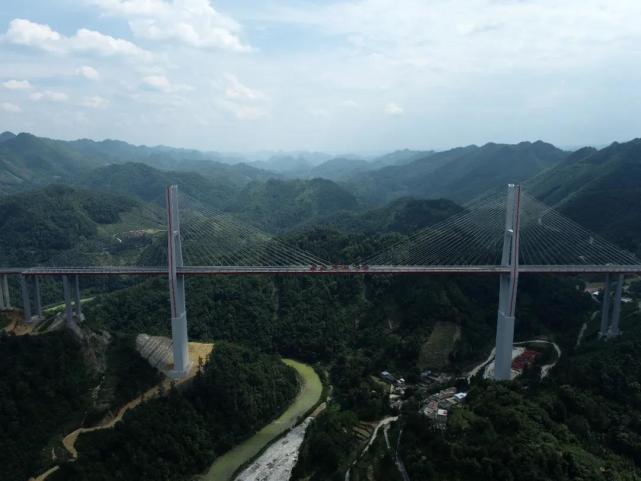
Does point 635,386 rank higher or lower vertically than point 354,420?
higher

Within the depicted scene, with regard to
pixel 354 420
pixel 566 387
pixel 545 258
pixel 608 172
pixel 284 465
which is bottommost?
pixel 284 465

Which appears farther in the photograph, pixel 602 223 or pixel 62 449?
pixel 602 223

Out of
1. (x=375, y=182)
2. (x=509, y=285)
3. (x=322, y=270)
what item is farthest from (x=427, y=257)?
(x=375, y=182)

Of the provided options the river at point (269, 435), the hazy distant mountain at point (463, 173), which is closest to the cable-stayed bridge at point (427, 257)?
the river at point (269, 435)

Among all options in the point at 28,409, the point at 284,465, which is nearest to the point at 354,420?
the point at 284,465

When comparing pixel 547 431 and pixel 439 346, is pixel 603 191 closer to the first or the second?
pixel 439 346

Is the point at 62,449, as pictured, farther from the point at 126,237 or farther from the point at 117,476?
the point at 126,237
